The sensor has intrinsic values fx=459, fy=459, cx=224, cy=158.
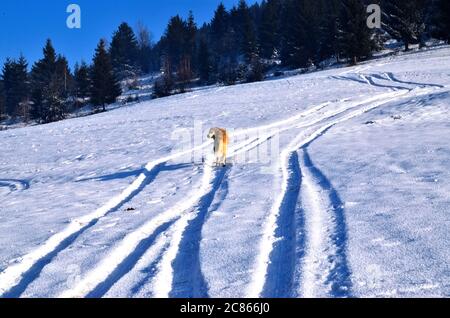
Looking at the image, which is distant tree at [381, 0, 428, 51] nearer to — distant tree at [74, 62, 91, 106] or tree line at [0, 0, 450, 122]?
tree line at [0, 0, 450, 122]

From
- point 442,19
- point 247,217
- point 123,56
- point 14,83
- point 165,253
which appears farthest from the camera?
point 123,56

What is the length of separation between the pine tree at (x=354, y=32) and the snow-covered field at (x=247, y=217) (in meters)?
34.2

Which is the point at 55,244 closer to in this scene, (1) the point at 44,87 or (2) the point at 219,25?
(1) the point at 44,87

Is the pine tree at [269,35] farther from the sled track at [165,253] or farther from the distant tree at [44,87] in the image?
the sled track at [165,253]

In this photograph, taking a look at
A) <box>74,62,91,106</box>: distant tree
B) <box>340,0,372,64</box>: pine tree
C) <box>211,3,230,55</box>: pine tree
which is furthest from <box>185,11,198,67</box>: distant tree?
<box>340,0,372,64</box>: pine tree

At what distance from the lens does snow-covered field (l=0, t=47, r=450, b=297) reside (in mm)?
3849

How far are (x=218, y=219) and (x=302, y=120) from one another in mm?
11459

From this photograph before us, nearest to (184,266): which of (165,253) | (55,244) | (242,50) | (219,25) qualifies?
(165,253)

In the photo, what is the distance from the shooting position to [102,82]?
5438 cm

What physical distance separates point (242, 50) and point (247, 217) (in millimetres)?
64293

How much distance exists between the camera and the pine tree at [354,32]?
46.8 m

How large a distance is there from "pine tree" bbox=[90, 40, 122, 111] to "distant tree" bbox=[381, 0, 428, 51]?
33131 mm

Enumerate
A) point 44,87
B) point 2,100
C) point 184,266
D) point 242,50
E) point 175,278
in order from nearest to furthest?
1. point 175,278
2. point 184,266
3. point 44,87
4. point 242,50
5. point 2,100

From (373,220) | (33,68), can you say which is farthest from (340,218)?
(33,68)
